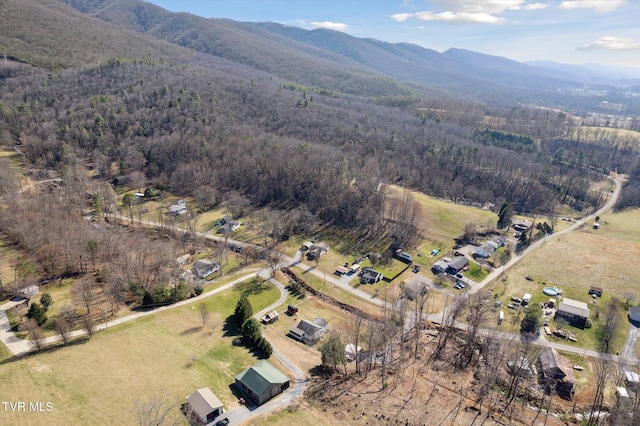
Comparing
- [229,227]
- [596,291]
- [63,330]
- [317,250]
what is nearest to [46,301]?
[63,330]

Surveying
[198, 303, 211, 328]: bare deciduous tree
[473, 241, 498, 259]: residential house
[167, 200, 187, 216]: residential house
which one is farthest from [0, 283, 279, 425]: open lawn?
[473, 241, 498, 259]: residential house

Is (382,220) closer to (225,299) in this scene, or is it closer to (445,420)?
(225,299)

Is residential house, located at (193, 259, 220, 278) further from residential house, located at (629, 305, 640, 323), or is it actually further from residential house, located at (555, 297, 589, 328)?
residential house, located at (629, 305, 640, 323)

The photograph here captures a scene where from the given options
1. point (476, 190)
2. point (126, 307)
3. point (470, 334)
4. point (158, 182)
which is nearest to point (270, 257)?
point (126, 307)

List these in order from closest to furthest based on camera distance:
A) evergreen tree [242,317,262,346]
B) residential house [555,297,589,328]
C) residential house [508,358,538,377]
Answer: residential house [508,358,538,377] < evergreen tree [242,317,262,346] < residential house [555,297,589,328]

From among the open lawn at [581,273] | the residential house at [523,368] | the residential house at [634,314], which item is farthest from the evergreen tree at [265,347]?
the residential house at [634,314]

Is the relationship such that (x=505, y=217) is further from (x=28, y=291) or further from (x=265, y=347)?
(x=28, y=291)
